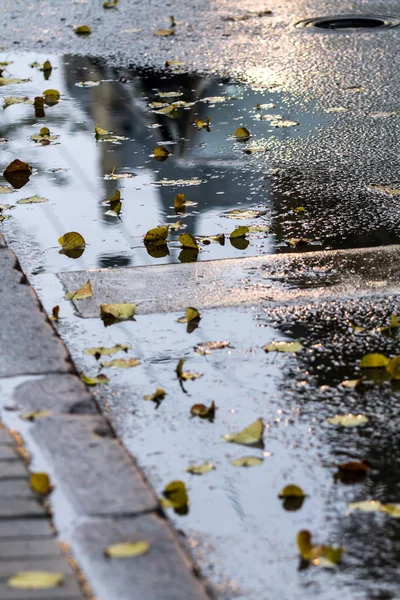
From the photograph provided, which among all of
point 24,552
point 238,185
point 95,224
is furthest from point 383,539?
point 238,185

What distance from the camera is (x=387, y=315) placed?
350 centimetres

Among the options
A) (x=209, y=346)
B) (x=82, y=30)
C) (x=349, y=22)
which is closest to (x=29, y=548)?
(x=209, y=346)

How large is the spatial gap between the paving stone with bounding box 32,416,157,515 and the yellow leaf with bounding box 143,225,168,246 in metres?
1.54

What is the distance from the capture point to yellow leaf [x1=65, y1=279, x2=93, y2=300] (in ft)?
11.9

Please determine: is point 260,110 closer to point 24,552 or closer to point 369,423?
point 369,423

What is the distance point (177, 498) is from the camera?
95.9 inches

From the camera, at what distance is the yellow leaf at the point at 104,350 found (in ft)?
10.6

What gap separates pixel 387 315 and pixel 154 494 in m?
1.36

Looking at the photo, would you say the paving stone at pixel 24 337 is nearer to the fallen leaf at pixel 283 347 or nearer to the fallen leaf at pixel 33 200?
the fallen leaf at pixel 283 347

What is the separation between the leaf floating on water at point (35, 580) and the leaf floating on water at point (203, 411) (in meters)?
0.85

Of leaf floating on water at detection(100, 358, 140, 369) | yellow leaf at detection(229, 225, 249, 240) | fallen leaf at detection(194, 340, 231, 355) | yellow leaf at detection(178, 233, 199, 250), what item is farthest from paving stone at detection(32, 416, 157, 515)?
yellow leaf at detection(229, 225, 249, 240)

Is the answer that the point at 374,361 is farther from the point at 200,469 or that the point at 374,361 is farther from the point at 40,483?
the point at 40,483

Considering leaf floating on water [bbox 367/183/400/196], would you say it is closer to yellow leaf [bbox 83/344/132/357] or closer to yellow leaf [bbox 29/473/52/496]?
yellow leaf [bbox 83/344/132/357]

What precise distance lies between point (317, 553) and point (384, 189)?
2829 millimetres
